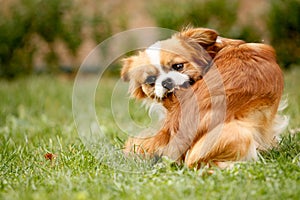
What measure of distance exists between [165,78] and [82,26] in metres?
6.79

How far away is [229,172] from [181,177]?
31cm

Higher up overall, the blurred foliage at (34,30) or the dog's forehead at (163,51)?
the dog's forehead at (163,51)

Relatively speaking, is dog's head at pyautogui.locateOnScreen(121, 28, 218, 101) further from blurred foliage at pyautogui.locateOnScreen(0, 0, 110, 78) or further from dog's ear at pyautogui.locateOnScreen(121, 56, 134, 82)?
blurred foliage at pyautogui.locateOnScreen(0, 0, 110, 78)

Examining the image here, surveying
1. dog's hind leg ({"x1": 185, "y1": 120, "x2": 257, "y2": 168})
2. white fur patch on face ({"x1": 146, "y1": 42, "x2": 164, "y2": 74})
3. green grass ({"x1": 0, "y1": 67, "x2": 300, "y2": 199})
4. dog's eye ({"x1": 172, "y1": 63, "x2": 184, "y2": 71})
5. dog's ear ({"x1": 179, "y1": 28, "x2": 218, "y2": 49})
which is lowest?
green grass ({"x1": 0, "y1": 67, "x2": 300, "y2": 199})

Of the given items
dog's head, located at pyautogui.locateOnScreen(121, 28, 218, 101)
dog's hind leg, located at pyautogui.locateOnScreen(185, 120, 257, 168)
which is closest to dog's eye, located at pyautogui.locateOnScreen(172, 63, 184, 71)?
dog's head, located at pyautogui.locateOnScreen(121, 28, 218, 101)

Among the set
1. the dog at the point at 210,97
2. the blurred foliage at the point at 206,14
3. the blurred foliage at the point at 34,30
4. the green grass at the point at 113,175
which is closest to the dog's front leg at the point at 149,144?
the dog at the point at 210,97

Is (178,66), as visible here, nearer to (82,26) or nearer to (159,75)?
(159,75)

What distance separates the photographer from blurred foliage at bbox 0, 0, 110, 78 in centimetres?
1009

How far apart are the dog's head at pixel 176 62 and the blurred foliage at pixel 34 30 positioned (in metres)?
6.23

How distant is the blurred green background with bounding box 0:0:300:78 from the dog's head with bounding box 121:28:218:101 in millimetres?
5663

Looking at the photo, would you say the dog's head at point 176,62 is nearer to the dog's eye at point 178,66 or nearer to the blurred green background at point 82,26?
the dog's eye at point 178,66

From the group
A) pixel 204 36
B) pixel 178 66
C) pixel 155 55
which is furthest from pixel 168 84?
pixel 204 36

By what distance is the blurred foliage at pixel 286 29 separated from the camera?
1008 cm

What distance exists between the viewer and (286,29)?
10.2m
